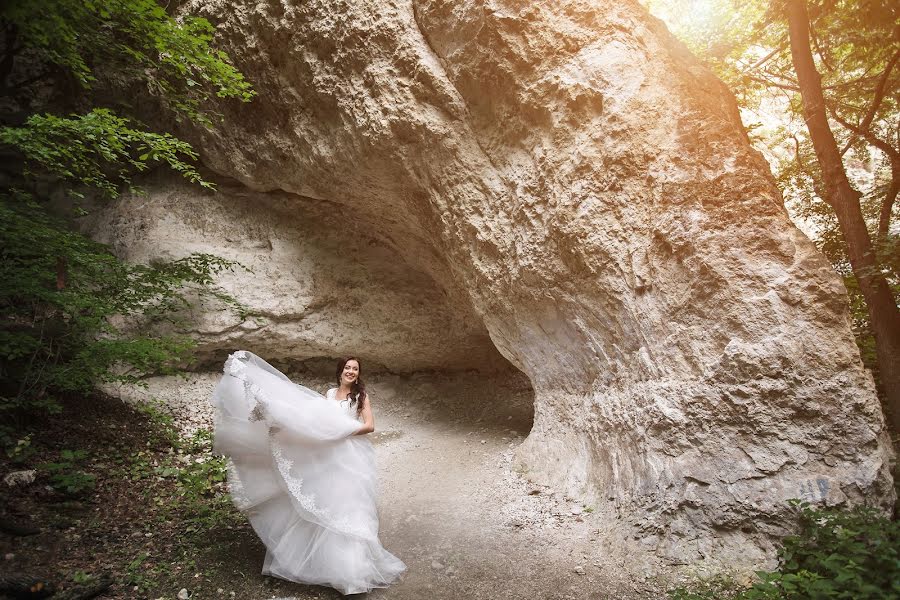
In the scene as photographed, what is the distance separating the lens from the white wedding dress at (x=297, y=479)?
3.31 meters

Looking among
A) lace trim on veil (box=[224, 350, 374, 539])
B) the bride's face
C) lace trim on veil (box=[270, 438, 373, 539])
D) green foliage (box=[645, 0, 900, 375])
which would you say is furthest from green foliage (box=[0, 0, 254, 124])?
green foliage (box=[645, 0, 900, 375])

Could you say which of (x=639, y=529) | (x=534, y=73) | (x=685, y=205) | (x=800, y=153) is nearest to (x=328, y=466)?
(x=639, y=529)

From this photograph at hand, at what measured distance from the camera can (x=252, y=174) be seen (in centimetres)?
758

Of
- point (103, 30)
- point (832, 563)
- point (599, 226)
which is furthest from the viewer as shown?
point (103, 30)

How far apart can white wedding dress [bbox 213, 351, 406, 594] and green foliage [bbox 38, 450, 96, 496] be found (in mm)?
1810

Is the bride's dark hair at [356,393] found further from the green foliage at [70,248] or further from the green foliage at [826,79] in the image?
the green foliage at [826,79]

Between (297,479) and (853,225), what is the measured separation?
621cm

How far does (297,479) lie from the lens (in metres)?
3.40

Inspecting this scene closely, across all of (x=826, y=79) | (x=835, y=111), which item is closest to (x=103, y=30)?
(x=826, y=79)

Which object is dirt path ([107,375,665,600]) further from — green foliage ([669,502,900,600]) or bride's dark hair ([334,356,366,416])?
bride's dark hair ([334,356,366,416])

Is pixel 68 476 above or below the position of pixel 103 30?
below

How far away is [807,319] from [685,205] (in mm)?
1373

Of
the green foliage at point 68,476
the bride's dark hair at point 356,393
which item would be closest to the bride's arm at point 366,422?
the bride's dark hair at point 356,393

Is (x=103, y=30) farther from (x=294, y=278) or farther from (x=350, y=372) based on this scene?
(x=350, y=372)
